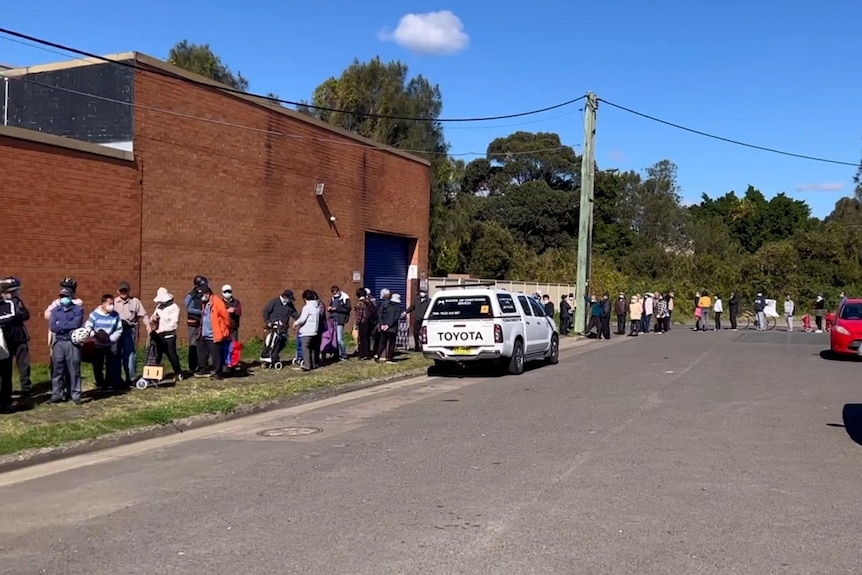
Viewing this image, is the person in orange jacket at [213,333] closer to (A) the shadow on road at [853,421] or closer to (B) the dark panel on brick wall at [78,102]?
(B) the dark panel on brick wall at [78,102]

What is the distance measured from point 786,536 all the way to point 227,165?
15.0 meters

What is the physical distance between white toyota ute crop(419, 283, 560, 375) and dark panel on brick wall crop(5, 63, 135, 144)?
6.94m

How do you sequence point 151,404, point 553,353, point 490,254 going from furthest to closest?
point 490,254 → point 553,353 → point 151,404

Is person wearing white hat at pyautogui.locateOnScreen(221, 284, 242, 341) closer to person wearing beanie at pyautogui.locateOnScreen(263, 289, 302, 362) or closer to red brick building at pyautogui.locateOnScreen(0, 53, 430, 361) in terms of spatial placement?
person wearing beanie at pyautogui.locateOnScreen(263, 289, 302, 362)

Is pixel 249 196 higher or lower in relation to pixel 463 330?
higher

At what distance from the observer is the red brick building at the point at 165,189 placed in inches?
554

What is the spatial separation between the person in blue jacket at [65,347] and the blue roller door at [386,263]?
13.4 m

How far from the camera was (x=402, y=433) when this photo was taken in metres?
10.1

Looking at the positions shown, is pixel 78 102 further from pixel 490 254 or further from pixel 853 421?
pixel 490 254

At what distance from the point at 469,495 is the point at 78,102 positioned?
12837 millimetres

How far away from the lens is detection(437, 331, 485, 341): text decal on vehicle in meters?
16.6

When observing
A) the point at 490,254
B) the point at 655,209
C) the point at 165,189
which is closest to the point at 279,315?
the point at 165,189

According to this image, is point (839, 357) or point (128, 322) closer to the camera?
point (128, 322)

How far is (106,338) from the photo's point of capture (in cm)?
1202
